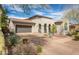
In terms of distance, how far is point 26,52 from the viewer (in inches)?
63.8

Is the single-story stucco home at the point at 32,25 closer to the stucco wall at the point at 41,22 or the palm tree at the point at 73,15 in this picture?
the stucco wall at the point at 41,22

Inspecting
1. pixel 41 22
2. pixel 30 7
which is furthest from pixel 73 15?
pixel 30 7

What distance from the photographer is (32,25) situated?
165cm

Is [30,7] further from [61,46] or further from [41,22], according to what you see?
[61,46]

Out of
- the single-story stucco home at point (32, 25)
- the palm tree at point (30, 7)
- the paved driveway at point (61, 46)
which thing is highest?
the palm tree at point (30, 7)

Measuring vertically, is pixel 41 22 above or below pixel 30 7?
below

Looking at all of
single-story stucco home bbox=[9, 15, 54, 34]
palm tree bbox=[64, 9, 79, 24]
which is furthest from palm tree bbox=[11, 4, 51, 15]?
palm tree bbox=[64, 9, 79, 24]

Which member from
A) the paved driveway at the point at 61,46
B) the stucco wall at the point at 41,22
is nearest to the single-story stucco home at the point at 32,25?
the stucco wall at the point at 41,22

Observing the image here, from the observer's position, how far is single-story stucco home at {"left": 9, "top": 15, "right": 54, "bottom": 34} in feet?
5.38

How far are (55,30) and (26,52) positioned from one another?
334mm

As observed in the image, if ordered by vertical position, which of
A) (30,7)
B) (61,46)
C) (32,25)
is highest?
(30,7)

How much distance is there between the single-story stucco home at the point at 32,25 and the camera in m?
1.64
